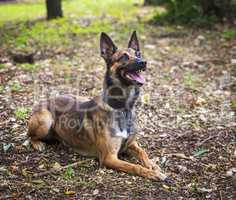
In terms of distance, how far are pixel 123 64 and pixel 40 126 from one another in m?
1.46

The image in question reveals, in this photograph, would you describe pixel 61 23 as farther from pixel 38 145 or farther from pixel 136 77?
pixel 136 77

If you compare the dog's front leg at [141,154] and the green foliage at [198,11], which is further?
the green foliage at [198,11]

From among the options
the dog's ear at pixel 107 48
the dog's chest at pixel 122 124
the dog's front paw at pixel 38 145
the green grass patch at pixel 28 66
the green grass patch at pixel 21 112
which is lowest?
the dog's front paw at pixel 38 145

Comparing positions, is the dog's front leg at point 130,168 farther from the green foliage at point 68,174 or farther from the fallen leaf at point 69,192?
the fallen leaf at point 69,192

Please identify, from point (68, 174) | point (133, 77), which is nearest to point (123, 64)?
point (133, 77)

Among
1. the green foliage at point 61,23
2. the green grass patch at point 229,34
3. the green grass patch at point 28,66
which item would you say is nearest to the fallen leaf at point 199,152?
the green grass patch at point 28,66

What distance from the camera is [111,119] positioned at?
232 inches

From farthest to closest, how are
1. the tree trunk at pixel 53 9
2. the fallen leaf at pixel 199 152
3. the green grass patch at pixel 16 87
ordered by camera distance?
1. the tree trunk at pixel 53 9
2. the green grass patch at pixel 16 87
3. the fallen leaf at pixel 199 152

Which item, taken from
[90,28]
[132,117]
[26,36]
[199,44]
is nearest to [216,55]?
[199,44]

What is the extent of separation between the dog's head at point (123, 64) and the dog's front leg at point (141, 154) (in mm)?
842

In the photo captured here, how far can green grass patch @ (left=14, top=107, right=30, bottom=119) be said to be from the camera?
7570 millimetres

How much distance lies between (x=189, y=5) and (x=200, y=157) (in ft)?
26.3

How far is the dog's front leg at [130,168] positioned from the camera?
566cm

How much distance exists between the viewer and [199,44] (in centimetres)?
1199
